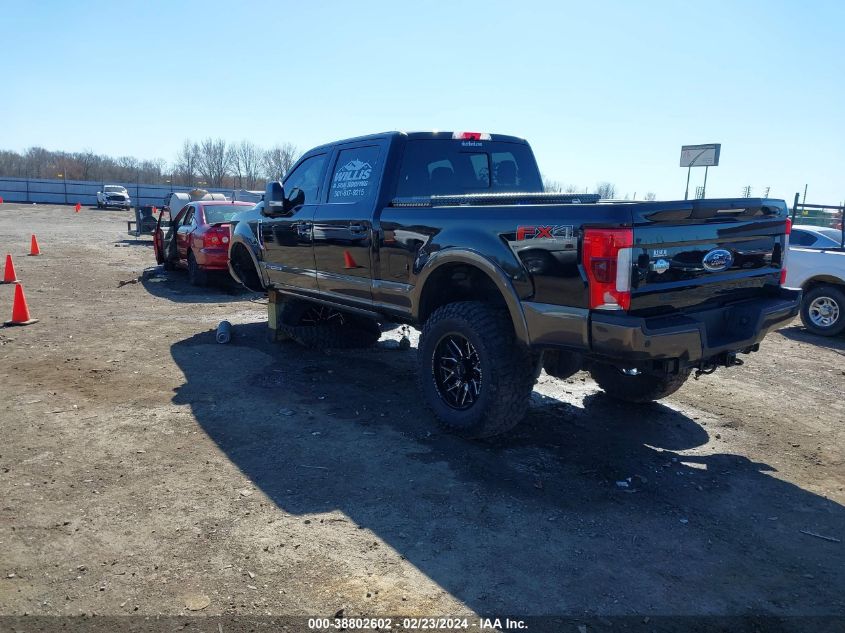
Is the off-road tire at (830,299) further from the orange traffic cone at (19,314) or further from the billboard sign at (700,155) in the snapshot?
the orange traffic cone at (19,314)

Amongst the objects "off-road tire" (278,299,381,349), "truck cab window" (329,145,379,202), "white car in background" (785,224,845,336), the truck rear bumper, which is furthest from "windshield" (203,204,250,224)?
the truck rear bumper

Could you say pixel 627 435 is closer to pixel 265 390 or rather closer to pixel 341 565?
pixel 341 565

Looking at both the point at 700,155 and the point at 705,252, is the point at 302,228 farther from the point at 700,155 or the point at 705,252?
the point at 700,155

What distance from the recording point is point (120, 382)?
19.5ft

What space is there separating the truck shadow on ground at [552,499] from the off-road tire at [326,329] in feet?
4.75

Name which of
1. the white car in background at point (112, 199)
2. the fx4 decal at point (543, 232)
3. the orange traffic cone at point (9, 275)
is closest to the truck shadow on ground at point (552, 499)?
the fx4 decal at point (543, 232)

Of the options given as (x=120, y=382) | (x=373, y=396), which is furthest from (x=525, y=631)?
(x=120, y=382)

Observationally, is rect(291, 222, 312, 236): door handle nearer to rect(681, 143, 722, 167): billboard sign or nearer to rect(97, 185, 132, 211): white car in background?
rect(681, 143, 722, 167): billboard sign

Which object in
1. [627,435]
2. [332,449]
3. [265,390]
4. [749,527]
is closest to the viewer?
[749,527]

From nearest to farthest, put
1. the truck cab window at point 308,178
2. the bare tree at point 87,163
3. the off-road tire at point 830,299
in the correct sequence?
the truck cab window at point 308,178 < the off-road tire at point 830,299 < the bare tree at point 87,163

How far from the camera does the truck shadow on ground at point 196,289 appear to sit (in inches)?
427

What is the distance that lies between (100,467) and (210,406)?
1269 millimetres

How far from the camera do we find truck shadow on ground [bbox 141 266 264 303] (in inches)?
427

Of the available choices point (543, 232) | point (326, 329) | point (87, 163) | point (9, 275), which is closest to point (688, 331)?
point (543, 232)
